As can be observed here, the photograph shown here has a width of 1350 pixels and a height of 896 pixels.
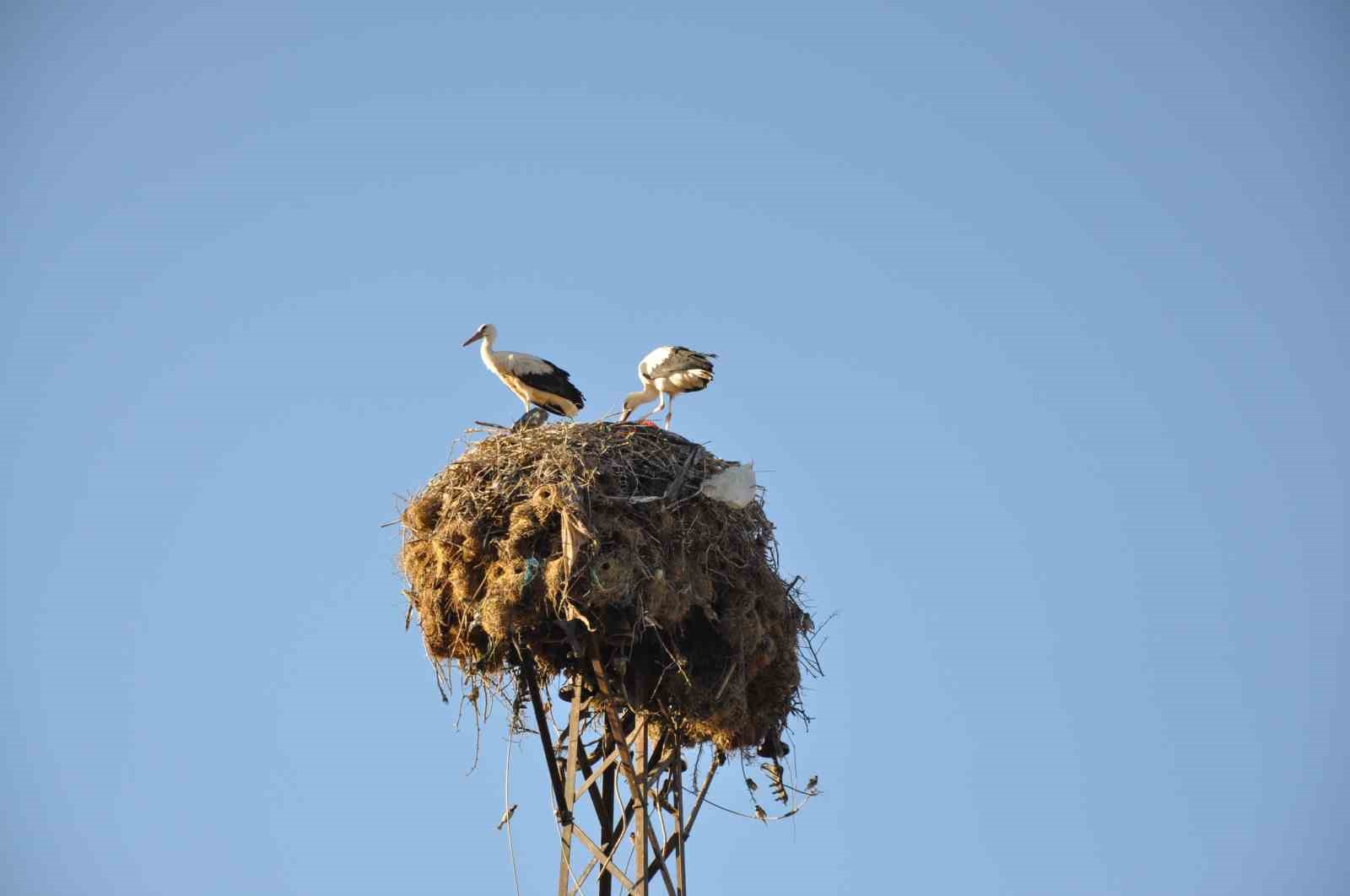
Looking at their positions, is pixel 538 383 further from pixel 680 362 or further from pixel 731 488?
pixel 731 488

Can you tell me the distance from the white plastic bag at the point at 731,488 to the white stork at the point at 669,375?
3.50 m

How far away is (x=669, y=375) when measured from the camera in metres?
17.6

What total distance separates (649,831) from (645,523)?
248cm

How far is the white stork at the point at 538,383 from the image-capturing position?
17938 millimetres

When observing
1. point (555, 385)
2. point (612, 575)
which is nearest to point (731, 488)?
point (612, 575)

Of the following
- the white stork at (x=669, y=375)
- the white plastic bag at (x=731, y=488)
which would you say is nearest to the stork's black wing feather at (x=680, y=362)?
the white stork at (x=669, y=375)

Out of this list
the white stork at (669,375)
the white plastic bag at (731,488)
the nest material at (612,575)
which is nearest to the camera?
the nest material at (612,575)

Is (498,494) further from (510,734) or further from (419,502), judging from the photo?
(510,734)

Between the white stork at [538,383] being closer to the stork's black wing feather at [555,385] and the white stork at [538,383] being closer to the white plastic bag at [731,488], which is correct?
the stork's black wing feather at [555,385]

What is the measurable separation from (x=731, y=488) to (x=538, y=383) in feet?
16.2

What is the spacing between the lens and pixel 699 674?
44.5 ft

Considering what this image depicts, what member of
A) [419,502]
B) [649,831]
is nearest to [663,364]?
[419,502]

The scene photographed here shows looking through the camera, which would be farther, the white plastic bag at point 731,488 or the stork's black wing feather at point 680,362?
the stork's black wing feather at point 680,362

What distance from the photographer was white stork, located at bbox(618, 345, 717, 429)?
685 inches
